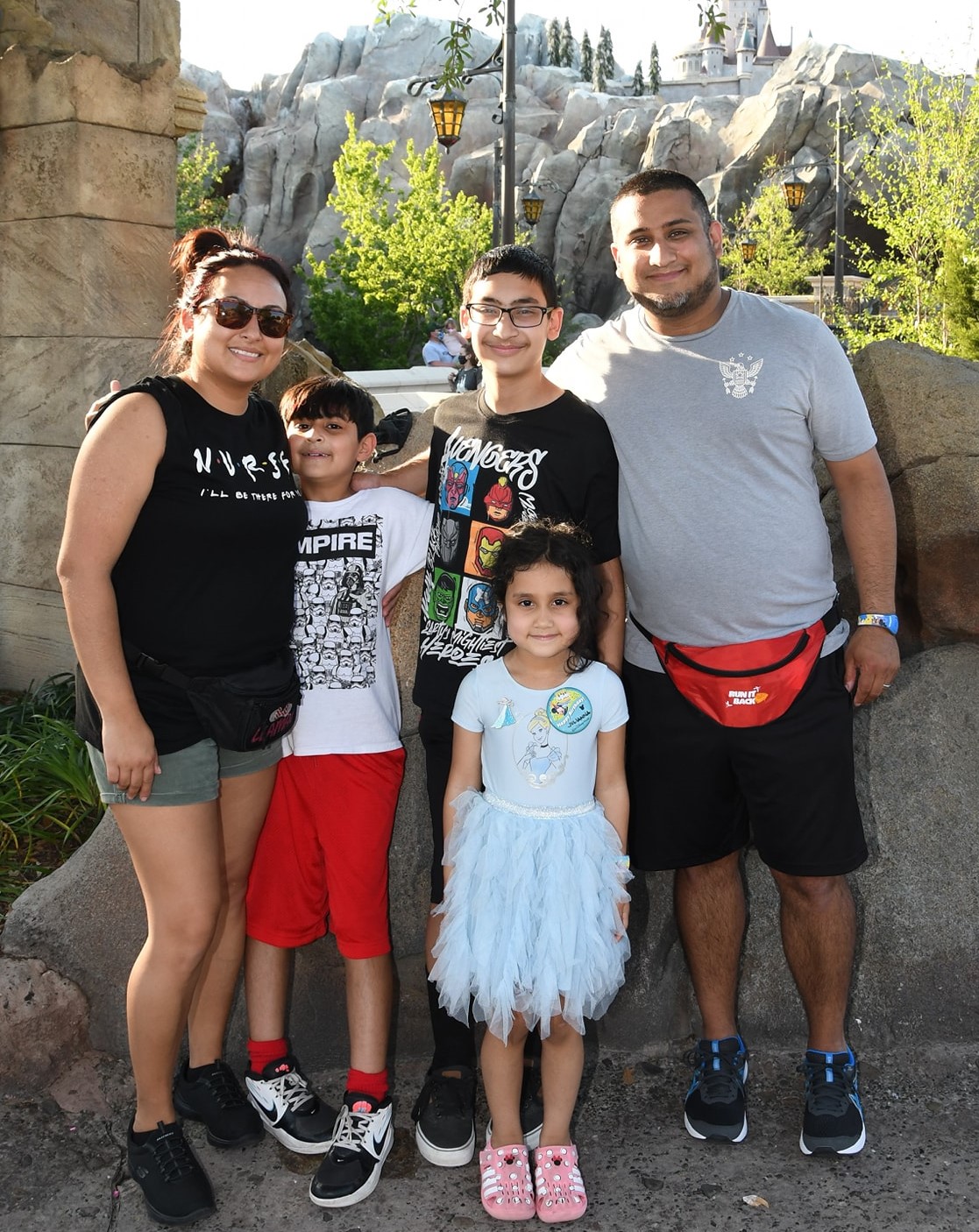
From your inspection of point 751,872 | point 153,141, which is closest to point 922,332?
point 153,141

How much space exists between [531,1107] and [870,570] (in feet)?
5.36

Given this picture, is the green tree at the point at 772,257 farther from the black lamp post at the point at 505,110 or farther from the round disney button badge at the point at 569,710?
the round disney button badge at the point at 569,710

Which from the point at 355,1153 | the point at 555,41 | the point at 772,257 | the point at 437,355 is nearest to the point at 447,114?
the point at 437,355

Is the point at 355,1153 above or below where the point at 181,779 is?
below

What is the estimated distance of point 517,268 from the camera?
8.96 ft

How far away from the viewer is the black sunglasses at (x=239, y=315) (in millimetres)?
2525

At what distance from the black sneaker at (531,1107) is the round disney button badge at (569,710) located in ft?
3.21

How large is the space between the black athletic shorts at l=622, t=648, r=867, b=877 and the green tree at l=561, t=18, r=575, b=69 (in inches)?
2887

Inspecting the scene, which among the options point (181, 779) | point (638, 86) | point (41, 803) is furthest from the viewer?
point (638, 86)

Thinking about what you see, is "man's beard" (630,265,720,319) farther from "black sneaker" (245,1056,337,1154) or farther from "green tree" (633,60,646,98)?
"green tree" (633,60,646,98)

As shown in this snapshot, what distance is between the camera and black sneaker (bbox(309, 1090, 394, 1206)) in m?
2.67

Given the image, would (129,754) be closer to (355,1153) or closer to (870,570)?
(355,1153)

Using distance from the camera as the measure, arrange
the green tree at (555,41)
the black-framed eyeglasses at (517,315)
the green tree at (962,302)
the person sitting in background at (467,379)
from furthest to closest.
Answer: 1. the green tree at (555,41)
2. the person sitting in background at (467,379)
3. the green tree at (962,302)
4. the black-framed eyeglasses at (517,315)

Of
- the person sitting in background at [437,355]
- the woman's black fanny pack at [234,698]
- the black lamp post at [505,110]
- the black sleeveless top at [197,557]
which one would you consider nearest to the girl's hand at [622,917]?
the woman's black fanny pack at [234,698]
